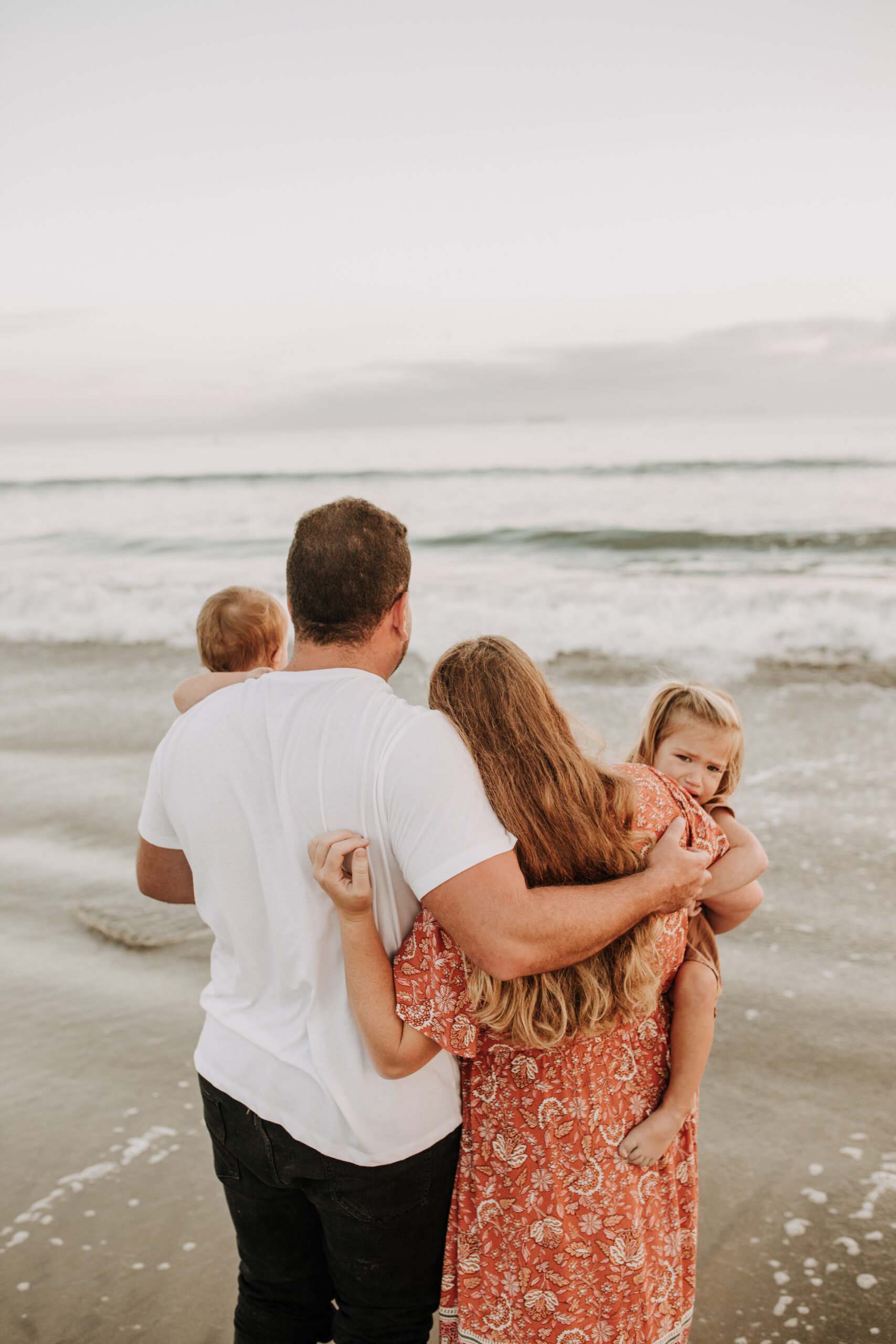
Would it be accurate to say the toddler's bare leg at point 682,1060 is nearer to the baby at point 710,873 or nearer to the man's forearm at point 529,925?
the baby at point 710,873

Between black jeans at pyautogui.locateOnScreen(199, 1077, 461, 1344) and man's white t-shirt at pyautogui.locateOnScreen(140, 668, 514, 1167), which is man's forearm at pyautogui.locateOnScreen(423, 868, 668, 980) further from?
black jeans at pyautogui.locateOnScreen(199, 1077, 461, 1344)

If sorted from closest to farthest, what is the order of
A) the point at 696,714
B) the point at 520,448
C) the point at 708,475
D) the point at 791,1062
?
the point at 696,714, the point at 791,1062, the point at 708,475, the point at 520,448

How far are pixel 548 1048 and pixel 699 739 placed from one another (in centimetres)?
105

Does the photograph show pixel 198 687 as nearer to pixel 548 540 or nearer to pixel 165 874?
pixel 165 874

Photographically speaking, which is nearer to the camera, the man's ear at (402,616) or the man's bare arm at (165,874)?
the man's ear at (402,616)

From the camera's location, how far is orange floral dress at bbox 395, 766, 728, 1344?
168 centimetres

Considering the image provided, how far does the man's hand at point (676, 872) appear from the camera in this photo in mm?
1600

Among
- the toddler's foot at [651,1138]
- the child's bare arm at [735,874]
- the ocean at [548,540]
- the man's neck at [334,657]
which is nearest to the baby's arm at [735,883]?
the child's bare arm at [735,874]

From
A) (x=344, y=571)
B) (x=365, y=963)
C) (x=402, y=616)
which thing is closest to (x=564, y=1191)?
(x=365, y=963)

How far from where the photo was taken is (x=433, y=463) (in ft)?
106

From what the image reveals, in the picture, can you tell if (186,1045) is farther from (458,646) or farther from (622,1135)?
(458,646)

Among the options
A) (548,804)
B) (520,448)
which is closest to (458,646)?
(548,804)

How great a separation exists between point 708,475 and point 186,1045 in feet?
79.6

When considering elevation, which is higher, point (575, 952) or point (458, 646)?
point (458, 646)
